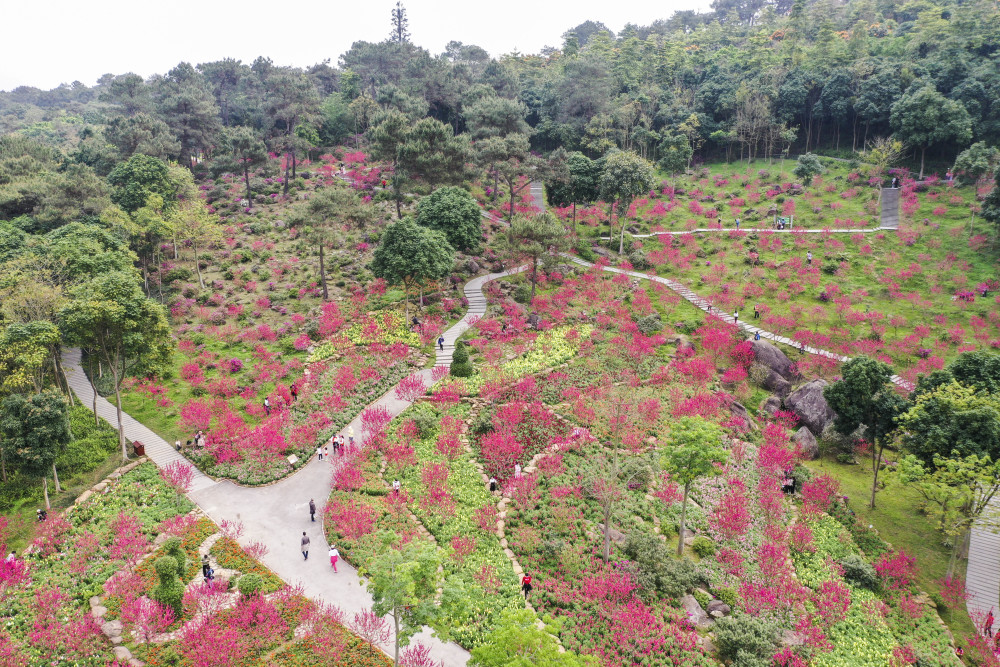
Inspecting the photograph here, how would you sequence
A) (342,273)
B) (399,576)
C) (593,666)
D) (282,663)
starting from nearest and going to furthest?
(399,576) → (593,666) → (282,663) → (342,273)

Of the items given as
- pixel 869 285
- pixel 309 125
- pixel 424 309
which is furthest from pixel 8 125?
Answer: pixel 869 285

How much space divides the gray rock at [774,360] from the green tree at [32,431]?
1817 inches

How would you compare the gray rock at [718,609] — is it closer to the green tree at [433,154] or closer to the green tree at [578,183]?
the green tree at [578,183]

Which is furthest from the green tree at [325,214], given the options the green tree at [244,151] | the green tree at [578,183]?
the green tree at [578,183]

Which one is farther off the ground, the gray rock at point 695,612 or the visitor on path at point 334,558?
the visitor on path at point 334,558

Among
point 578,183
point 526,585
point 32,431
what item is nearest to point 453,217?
point 578,183

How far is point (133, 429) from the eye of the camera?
117 ft

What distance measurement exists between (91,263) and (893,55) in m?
110

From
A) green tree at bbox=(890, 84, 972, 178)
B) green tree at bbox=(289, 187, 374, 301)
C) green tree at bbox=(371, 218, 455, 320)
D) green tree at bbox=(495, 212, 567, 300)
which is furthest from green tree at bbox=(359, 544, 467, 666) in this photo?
green tree at bbox=(890, 84, 972, 178)

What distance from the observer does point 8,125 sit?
140 meters

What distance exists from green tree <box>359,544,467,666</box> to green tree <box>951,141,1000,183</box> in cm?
7326

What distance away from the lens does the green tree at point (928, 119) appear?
63719mm

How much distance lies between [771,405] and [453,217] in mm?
33104

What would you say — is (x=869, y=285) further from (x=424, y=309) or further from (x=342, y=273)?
(x=342, y=273)
